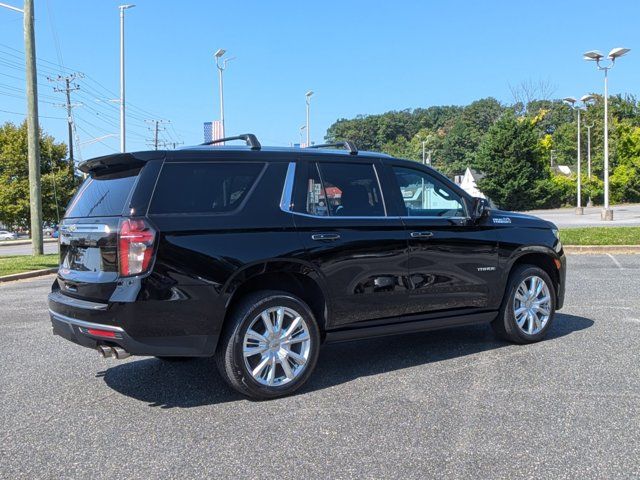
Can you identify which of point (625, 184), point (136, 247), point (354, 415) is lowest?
point (354, 415)

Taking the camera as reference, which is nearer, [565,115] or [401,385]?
[401,385]

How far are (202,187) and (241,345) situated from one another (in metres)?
1.19

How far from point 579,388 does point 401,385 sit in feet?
4.47

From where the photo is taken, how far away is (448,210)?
572 cm

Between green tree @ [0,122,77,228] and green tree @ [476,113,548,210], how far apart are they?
3637 cm

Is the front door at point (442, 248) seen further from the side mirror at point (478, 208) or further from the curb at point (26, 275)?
the curb at point (26, 275)

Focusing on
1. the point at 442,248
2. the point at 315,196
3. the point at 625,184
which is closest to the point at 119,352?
the point at 315,196

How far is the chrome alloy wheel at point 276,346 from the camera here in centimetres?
442

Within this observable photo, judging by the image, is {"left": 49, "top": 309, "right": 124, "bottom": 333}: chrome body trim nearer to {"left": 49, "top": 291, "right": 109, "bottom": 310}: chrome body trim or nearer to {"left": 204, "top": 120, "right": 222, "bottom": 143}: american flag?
{"left": 49, "top": 291, "right": 109, "bottom": 310}: chrome body trim

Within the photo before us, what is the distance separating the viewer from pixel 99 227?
4.25 m

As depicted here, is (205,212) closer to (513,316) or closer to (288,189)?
(288,189)

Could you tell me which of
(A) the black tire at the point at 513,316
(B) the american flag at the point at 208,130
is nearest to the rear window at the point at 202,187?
(A) the black tire at the point at 513,316

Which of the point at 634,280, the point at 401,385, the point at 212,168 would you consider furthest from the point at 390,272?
the point at 634,280

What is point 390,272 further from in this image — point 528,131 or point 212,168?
point 528,131
